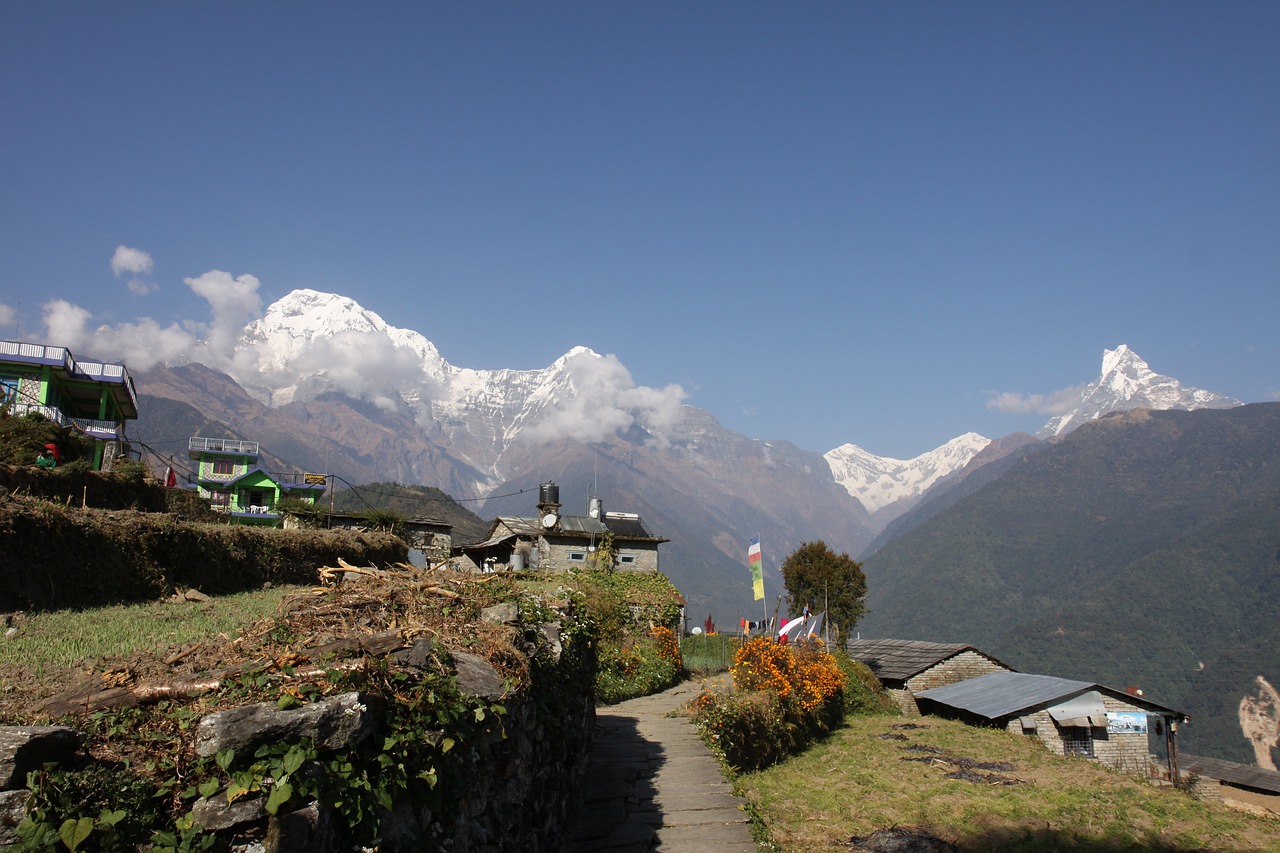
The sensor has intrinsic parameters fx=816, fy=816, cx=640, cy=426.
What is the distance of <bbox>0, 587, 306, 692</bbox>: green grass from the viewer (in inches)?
231

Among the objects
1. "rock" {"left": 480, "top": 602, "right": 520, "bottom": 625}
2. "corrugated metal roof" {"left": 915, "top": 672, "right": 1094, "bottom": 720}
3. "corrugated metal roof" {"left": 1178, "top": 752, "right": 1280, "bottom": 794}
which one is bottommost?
"corrugated metal roof" {"left": 1178, "top": 752, "right": 1280, "bottom": 794}

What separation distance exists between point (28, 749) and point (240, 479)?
63.3m

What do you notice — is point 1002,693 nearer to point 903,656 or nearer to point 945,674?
point 945,674

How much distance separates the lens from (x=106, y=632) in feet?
24.6

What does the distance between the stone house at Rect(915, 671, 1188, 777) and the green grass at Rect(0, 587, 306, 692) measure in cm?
2281

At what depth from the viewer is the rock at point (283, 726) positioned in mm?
3848

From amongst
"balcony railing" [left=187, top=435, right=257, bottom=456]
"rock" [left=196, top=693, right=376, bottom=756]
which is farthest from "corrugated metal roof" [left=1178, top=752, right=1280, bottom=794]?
"balcony railing" [left=187, top=435, right=257, bottom=456]

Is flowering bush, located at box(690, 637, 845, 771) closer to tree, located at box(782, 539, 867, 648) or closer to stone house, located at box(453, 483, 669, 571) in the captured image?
stone house, located at box(453, 483, 669, 571)

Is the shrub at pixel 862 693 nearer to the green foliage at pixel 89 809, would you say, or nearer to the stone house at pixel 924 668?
the stone house at pixel 924 668

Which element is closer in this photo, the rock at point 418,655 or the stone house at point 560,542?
the rock at point 418,655

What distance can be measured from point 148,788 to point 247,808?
0.44m

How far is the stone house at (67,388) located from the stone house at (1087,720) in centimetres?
2893

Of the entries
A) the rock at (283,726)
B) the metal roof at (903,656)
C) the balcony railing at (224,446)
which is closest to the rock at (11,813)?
the rock at (283,726)

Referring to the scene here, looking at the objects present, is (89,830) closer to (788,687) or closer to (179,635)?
(179,635)
